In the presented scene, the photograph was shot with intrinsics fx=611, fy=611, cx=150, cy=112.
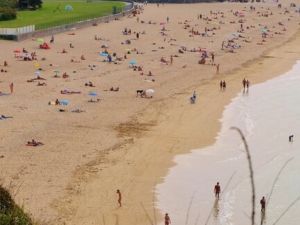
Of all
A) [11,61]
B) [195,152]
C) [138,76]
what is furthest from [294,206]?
[11,61]

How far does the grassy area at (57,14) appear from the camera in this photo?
54375 mm

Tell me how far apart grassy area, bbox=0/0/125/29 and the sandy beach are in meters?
2.85

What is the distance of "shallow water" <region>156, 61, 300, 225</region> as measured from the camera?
1752 cm

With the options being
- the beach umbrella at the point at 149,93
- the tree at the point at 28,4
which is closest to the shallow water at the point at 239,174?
the beach umbrella at the point at 149,93

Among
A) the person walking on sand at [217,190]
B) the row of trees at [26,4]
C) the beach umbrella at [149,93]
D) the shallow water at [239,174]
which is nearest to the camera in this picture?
the shallow water at [239,174]

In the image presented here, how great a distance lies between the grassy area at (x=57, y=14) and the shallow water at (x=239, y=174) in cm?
2780

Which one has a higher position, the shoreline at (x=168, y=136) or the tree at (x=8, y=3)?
the tree at (x=8, y=3)

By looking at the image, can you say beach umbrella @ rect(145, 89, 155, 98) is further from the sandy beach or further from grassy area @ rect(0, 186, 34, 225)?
grassy area @ rect(0, 186, 34, 225)

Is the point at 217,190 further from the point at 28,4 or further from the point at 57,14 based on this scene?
the point at 28,4

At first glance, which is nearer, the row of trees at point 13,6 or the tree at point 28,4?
the row of trees at point 13,6

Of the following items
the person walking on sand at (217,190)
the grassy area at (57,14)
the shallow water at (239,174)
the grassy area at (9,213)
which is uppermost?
the grassy area at (9,213)

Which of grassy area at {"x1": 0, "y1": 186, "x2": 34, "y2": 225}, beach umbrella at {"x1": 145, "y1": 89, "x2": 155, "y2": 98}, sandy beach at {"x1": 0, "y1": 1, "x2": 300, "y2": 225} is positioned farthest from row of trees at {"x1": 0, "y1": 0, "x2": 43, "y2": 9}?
grassy area at {"x1": 0, "y1": 186, "x2": 34, "y2": 225}

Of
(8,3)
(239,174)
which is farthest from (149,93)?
(8,3)

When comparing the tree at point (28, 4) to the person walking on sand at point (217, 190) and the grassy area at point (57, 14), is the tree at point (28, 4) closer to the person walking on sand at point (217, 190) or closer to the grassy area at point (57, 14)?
the grassy area at point (57, 14)
